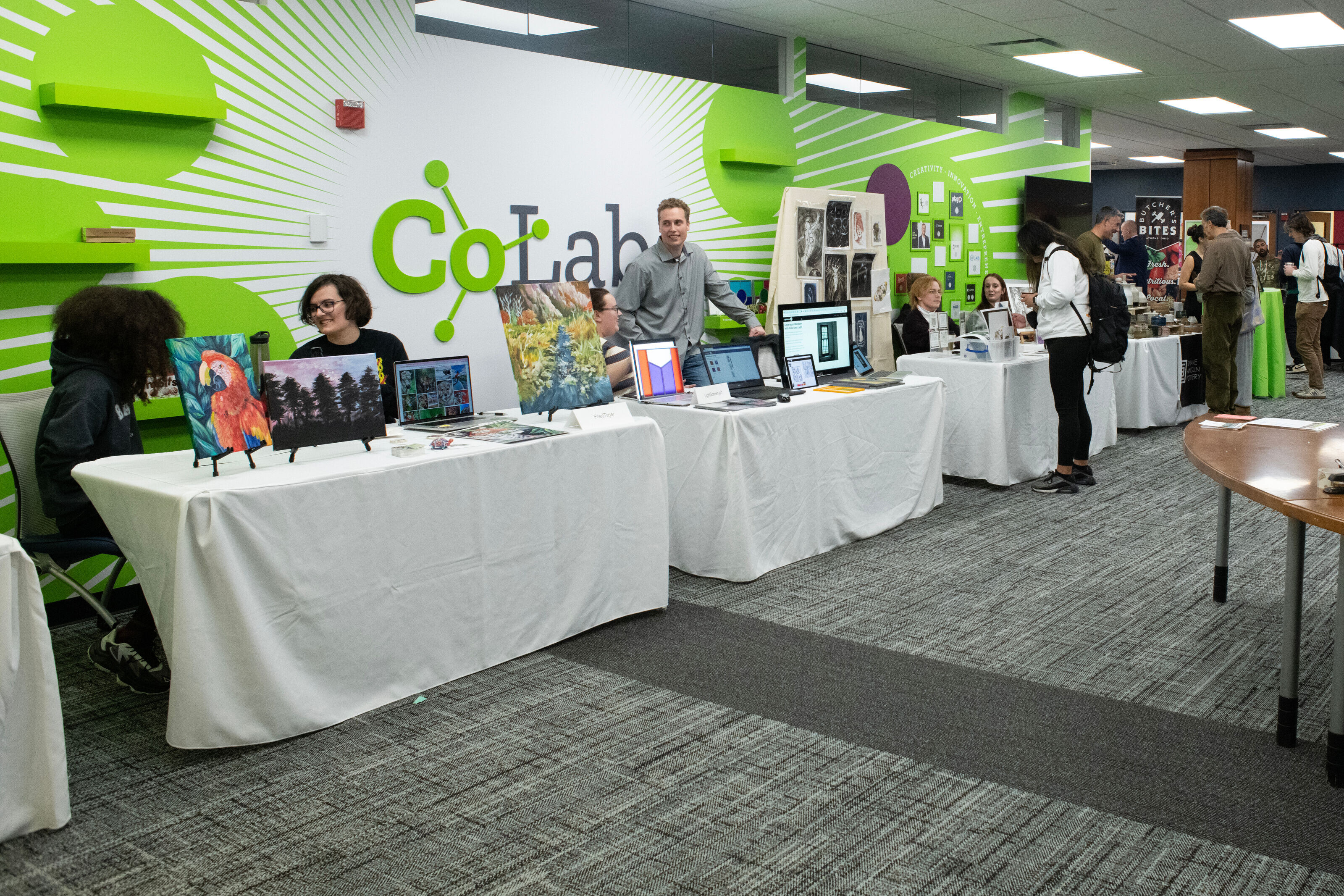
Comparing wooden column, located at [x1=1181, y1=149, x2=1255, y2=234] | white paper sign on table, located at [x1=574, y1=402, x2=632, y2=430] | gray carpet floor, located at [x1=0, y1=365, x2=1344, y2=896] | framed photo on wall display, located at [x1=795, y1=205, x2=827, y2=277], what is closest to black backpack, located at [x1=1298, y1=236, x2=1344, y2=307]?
wooden column, located at [x1=1181, y1=149, x2=1255, y2=234]

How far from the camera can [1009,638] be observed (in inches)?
140

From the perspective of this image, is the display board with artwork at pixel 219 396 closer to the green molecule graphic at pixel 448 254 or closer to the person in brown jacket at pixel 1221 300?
the green molecule graphic at pixel 448 254

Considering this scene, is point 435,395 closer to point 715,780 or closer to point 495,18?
point 715,780

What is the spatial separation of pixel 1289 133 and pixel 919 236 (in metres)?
7.36

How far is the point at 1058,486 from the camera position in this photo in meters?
5.84

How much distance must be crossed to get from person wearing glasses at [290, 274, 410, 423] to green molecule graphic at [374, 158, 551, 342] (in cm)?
79

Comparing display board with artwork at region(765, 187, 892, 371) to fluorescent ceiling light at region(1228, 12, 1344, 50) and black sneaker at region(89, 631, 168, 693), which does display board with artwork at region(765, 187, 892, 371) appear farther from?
black sneaker at region(89, 631, 168, 693)

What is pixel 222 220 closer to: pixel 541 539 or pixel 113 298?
pixel 113 298

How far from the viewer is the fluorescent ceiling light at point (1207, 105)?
987cm

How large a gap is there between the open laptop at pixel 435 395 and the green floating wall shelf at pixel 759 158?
3.16m

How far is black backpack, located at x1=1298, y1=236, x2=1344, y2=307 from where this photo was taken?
11538 mm

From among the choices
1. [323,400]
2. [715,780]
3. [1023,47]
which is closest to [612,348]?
[323,400]

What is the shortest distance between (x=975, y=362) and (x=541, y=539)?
3.25 m

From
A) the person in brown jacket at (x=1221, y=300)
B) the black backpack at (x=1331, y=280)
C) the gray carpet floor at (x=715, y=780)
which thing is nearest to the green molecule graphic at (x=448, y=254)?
the gray carpet floor at (x=715, y=780)
